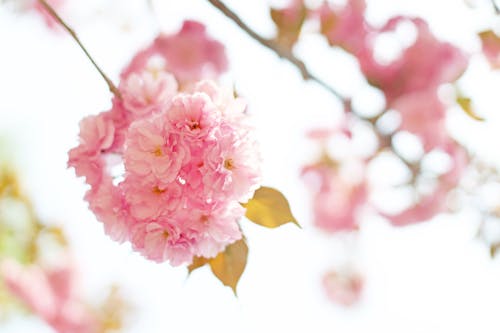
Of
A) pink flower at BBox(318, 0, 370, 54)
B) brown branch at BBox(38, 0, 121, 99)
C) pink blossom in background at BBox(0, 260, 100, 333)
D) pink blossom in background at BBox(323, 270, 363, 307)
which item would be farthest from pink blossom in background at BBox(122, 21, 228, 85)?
pink blossom in background at BBox(323, 270, 363, 307)

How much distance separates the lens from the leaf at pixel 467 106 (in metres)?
1.17

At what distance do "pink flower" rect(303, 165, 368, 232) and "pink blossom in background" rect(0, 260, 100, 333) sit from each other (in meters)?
0.56

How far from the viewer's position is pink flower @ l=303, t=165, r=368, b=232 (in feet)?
5.92

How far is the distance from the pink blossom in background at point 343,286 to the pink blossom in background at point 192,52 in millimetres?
988

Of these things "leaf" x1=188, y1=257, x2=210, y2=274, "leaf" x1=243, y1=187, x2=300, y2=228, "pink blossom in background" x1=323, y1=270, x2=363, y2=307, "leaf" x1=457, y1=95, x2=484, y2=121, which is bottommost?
"pink blossom in background" x1=323, y1=270, x2=363, y2=307

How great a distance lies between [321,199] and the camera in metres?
1.85

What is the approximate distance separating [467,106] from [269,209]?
1.78ft

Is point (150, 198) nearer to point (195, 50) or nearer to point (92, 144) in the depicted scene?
point (92, 144)

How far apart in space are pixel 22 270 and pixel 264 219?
1233 millimetres

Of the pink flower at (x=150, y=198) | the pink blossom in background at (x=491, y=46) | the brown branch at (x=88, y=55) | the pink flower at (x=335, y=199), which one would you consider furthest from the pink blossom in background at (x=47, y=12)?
the pink flower at (x=150, y=198)

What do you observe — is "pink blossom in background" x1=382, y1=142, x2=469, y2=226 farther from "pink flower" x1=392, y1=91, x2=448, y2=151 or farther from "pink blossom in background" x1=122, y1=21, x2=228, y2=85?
"pink blossom in background" x1=122, y1=21, x2=228, y2=85

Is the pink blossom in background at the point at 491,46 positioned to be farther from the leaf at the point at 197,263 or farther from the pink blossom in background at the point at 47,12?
the pink blossom in background at the point at 47,12

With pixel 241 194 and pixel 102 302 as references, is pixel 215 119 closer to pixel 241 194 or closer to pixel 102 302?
pixel 241 194

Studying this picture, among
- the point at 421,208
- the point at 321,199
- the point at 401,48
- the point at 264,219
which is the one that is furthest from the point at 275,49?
the point at 321,199
